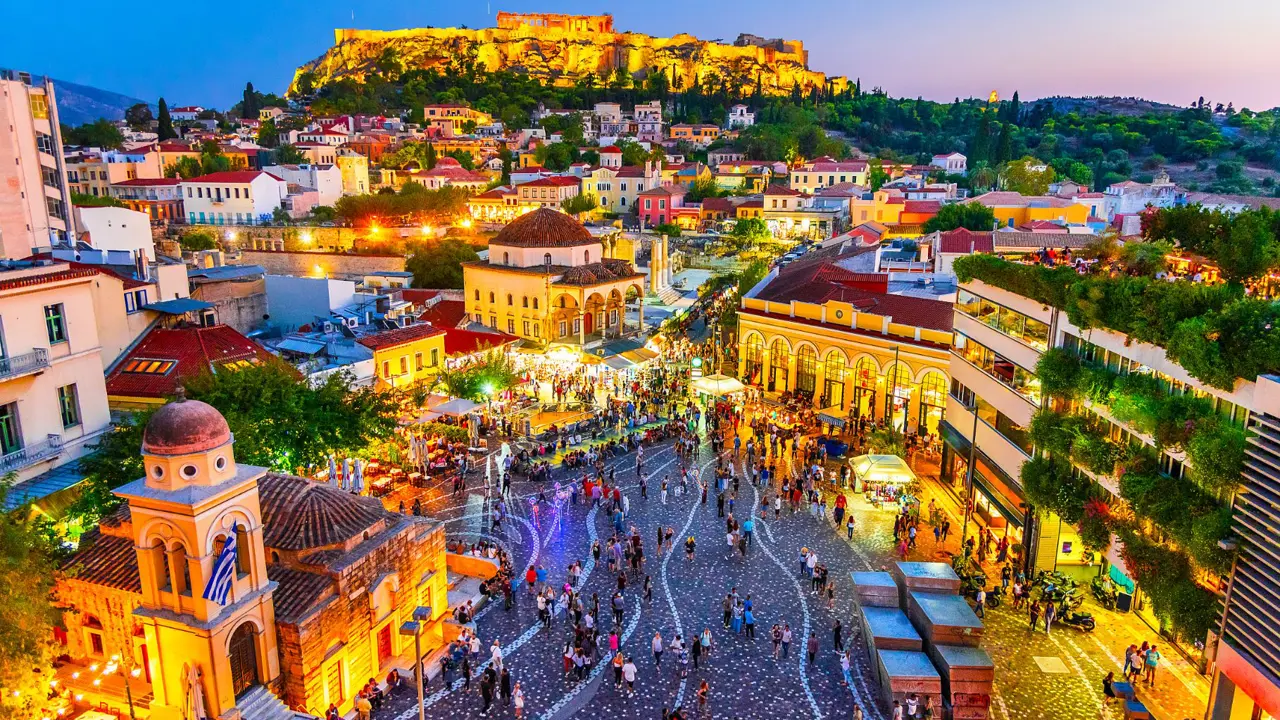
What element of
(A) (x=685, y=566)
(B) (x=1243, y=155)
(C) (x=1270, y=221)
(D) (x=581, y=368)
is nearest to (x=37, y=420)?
(A) (x=685, y=566)

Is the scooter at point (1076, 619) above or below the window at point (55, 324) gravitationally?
below

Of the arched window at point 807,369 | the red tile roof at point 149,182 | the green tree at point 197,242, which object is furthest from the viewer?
the red tile roof at point 149,182

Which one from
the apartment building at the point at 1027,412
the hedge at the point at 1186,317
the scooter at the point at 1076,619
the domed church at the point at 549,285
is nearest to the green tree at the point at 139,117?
the domed church at the point at 549,285

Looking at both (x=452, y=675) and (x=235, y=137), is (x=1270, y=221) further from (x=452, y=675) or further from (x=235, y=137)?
(x=235, y=137)

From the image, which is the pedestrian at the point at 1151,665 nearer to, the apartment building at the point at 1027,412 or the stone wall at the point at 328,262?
the apartment building at the point at 1027,412

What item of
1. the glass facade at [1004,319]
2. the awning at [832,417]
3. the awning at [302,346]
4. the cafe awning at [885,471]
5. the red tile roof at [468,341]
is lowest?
the awning at [832,417]

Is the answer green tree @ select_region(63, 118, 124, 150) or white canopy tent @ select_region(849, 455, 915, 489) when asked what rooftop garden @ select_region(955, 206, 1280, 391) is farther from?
green tree @ select_region(63, 118, 124, 150)

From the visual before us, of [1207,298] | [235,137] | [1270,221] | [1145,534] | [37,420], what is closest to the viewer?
[1207,298]

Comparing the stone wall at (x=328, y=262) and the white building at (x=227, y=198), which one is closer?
the stone wall at (x=328, y=262)
